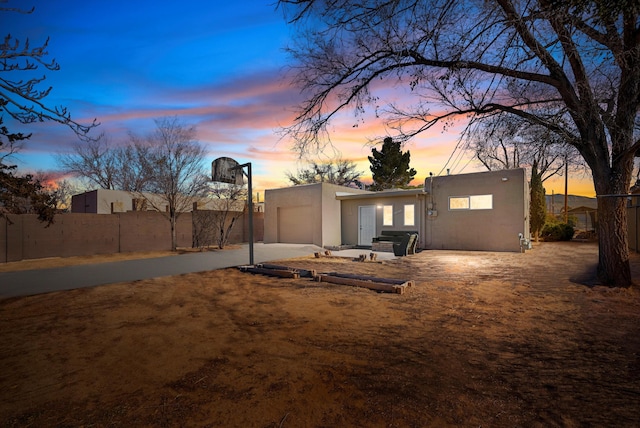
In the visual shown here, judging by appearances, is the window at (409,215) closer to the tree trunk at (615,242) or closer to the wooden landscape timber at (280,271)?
the wooden landscape timber at (280,271)

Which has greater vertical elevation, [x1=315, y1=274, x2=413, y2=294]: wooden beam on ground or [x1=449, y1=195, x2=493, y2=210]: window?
[x1=449, y1=195, x2=493, y2=210]: window

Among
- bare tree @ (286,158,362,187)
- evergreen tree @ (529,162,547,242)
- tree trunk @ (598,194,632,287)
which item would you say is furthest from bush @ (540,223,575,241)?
bare tree @ (286,158,362,187)

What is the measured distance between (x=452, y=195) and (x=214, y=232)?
1216cm

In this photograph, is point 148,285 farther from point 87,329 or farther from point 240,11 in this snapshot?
point 240,11

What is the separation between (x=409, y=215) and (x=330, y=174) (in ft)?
69.2

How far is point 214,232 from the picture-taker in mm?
17266

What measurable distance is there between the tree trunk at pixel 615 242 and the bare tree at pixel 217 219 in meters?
13.7

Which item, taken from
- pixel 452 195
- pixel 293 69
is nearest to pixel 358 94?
pixel 293 69

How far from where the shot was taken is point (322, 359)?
10.9 ft

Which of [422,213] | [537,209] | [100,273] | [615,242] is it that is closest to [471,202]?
[422,213]

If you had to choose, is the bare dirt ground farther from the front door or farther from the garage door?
the garage door

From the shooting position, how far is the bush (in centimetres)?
2031

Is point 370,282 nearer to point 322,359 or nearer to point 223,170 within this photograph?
point 322,359

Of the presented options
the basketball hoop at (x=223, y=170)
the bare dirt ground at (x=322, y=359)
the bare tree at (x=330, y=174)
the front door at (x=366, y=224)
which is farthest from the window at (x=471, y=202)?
the bare tree at (x=330, y=174)
